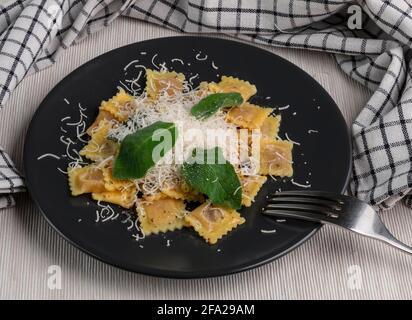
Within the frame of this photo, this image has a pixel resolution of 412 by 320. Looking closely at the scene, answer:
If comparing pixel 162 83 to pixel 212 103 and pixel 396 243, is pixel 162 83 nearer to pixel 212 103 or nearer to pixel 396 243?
pixel 212 103

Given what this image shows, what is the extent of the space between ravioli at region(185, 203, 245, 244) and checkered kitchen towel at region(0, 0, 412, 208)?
0.58 metres

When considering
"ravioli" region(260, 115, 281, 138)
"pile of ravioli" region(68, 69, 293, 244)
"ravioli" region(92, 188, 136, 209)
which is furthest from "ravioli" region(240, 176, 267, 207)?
"ravioli" region(92, 188, 136, 209)

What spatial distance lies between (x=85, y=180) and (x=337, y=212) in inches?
35.6

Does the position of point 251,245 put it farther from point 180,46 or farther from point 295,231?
point 180,46

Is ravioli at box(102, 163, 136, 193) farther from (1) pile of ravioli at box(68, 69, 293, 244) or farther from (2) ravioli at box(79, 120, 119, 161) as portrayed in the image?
(2) ravioli at box(79, 120, 119, 161)

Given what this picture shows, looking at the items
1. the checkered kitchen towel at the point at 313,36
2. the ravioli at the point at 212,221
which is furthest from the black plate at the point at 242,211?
the checkered kitchen towel at the point at 313,36

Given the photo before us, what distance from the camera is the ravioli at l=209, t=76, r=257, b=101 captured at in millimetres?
2781

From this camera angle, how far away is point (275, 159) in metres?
2.54

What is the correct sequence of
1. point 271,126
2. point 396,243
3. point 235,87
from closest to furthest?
point 396,243 < point 271,126 < point 235,87

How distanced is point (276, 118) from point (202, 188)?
0.55 metres

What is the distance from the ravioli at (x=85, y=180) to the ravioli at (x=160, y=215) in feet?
0.55

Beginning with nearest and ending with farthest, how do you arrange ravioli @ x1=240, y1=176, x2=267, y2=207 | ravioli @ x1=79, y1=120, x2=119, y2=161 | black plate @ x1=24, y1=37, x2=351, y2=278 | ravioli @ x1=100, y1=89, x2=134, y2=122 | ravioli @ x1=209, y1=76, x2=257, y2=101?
black plate @ x1=24, y1=37, x2=351, y2=278 < ravioli @ x1=240, y1=176, x2=267, y2=207 < ravioli @ x1=79, y1=120, x2=119, y2=161 < ravioli @ x1=100, y1=89, x2=134, y2=122 < ravioli @ x1=209, y1=76, x2=257, y2=101

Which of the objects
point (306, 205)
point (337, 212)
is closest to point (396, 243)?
point (337, 212)

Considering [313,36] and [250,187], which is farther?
[313,36]
